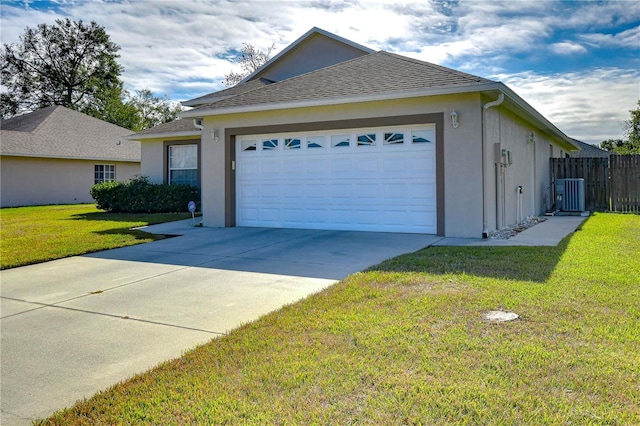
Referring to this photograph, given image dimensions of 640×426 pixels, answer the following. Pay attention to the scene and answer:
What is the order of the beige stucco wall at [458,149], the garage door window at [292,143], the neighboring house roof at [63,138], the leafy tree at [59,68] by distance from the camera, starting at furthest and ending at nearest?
the leafy tree at [59,68] → the neighboring house roof at [63,138] → the garage door window at [292,143] → the beige stucco wall at [458,149]

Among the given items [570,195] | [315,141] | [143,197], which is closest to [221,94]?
[143,197]

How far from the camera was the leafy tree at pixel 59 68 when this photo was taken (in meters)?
37.7

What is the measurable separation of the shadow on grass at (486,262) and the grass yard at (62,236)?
580 centimetres

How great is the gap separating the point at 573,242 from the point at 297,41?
41.0 ft

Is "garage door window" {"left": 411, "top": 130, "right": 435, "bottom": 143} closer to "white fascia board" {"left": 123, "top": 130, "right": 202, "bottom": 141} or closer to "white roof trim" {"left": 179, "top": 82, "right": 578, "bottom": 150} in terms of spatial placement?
"white roof trim" {"left": 179, "top": 82, "right": 578, "bottom": 150}

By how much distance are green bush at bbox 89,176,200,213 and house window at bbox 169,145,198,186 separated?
0.85 meters

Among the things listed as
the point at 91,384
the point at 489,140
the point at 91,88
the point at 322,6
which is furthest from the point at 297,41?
the point at 91,88

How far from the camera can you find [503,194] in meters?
10.9

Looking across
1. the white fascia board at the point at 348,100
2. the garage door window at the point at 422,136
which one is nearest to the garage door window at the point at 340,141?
the white fascia board at the point at 348,100

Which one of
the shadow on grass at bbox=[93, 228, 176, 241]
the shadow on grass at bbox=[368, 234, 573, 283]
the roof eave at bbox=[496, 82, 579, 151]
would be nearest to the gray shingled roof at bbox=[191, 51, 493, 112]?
the roof eave at bbox=[496, 82, 579, 151]

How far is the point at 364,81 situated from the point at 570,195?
30.4 ft

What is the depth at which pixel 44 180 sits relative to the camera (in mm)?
22062

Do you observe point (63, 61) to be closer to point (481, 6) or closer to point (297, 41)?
point (297, 41)

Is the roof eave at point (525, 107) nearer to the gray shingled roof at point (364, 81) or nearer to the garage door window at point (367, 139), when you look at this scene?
the gray shingled roof at point (364, 81)
